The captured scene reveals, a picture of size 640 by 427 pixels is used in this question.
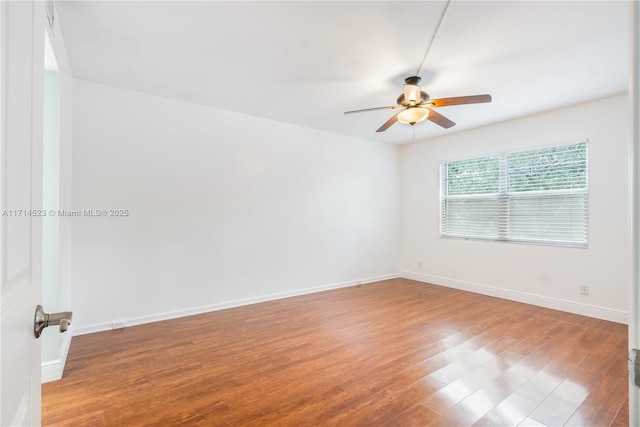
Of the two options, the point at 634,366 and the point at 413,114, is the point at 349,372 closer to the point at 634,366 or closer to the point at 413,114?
the point at 634,366

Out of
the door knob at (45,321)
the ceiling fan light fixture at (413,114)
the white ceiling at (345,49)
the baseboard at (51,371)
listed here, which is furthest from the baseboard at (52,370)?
the ceiling fan light fixture at (413,114)

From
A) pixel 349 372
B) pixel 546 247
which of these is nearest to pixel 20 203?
pixel 349 372

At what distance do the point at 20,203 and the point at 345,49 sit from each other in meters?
2.33

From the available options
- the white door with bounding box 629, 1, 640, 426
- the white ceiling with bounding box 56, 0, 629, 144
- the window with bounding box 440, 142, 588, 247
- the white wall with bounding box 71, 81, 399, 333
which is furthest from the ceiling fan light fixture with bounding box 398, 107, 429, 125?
the window with bounding box 440, 142, 588, 247

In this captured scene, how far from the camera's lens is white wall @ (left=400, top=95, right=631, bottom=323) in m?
3.27

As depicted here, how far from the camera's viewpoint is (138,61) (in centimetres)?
255

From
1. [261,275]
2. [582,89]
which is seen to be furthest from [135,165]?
[582,89]

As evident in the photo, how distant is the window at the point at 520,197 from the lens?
360 centimetres

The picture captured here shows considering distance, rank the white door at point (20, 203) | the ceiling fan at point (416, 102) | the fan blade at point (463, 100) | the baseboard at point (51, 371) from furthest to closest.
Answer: the ceiling fan at point (416, 102), the fan blade at point (463, 100), the baseboard at point (51, 371), the white door at point (20, 203)

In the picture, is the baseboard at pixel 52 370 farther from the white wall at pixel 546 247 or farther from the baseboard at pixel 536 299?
the white wall at pixel 546 247

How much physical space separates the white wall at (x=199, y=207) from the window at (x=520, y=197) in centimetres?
160

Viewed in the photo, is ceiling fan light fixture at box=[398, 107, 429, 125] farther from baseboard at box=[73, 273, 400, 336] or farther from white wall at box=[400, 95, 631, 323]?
baseboard at box=[73, 273, 400, 336]

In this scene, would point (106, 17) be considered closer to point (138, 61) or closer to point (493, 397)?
point (138, 61)

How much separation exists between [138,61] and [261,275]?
275 centimetres
